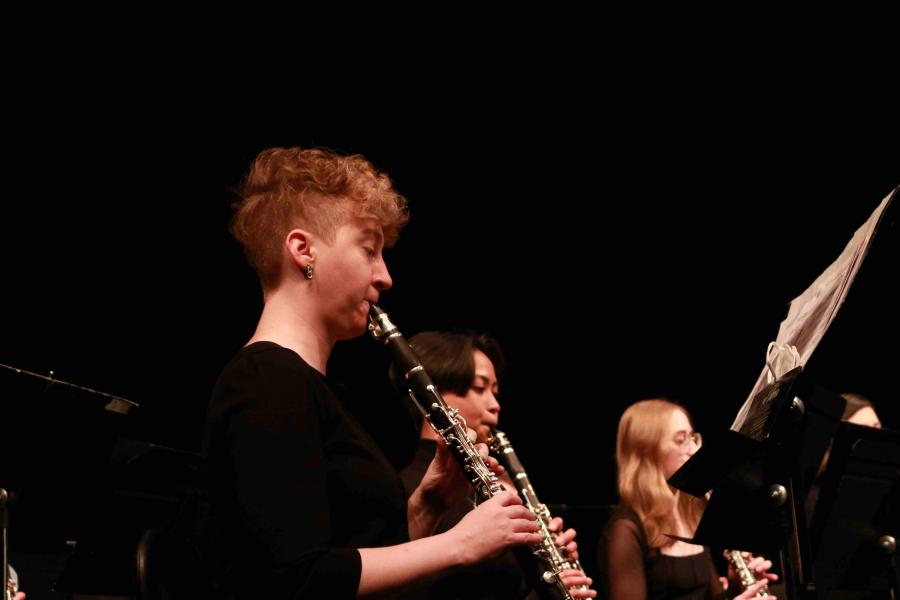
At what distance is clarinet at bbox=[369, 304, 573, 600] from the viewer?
6.63 feet

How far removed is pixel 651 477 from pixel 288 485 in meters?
2.87

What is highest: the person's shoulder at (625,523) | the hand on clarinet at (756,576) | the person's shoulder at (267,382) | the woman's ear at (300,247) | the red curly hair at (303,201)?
the red curly hair at (303,201)

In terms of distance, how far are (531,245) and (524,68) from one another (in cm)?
109

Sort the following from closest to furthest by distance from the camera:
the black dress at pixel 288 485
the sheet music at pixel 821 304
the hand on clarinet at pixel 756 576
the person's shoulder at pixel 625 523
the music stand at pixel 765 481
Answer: the black dress at pixel 288 485
the sheet music at pixel 821 304
the music stand at pixel 765 481
the hand on clarinet at pixel 756 576
the person's shoulder at pixel 625 523

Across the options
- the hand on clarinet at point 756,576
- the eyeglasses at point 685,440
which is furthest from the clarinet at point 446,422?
the eyeglasses at point 685,440

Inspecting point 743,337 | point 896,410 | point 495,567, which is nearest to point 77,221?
point 495,567

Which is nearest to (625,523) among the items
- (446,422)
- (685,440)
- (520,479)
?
(685,440)

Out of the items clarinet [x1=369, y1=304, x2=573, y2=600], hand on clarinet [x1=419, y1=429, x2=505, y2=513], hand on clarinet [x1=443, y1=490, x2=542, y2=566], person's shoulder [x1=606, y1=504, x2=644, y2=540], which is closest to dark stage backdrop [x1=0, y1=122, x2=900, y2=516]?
person's shoulder [x1=606, y1=504, x2=644, y2=540]

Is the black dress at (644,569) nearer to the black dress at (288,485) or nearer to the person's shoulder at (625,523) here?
the person's shoulder at (625,523)

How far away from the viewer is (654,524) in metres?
4.05

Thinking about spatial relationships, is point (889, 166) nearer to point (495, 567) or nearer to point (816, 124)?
point (816, 124)

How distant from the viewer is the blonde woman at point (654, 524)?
391cm

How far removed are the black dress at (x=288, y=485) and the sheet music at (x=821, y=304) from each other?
2.83 feet

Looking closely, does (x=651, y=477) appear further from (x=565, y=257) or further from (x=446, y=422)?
(x=446, y=422)
